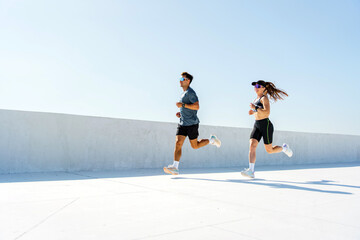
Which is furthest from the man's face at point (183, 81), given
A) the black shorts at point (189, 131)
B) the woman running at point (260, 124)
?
the woman running at point (260, 124)

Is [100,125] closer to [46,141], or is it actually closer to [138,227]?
[46,141]

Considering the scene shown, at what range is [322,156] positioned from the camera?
12.0 m

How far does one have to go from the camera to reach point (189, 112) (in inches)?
224

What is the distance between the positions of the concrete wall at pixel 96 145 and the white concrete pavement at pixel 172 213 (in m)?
1.76

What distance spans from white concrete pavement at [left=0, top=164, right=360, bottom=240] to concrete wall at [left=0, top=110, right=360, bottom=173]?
5.78 ft

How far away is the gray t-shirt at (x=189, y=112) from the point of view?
566 centimetres

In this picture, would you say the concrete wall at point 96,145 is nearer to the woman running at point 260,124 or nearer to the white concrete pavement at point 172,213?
the white concrete pavement at point 172,213

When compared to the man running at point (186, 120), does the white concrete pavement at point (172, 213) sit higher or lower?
lower

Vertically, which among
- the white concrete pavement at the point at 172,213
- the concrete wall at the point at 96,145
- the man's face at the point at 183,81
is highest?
the man's face at the point at 183,81

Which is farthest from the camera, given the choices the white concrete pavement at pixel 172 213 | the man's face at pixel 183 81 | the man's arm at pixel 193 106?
the man's face at pixel 183 81

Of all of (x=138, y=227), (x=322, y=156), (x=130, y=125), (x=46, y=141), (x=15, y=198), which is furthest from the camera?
(x=322, y=156)

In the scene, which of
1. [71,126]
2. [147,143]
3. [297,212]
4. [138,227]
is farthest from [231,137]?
[138,227]

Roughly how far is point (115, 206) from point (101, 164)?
384 cm

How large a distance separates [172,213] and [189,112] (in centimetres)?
312
